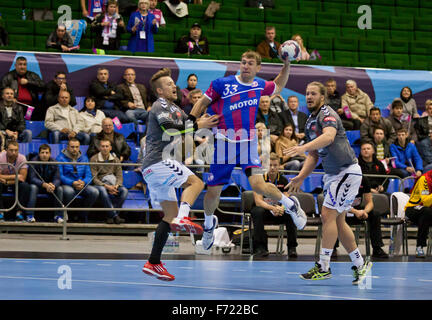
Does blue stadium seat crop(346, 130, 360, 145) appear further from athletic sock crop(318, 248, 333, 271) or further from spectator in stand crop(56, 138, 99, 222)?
athletic sock crop(318, 248, 333, 271)

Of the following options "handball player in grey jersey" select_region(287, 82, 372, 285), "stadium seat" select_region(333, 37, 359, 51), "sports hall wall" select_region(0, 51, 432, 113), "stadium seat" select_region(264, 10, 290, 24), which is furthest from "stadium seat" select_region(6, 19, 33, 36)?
"handball player in grey jersey" select_region(287, 82, 372, 285)

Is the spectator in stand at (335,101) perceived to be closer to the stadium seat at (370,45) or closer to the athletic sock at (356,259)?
the stadium seat at (370,45)

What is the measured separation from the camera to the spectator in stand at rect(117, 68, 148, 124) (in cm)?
1647

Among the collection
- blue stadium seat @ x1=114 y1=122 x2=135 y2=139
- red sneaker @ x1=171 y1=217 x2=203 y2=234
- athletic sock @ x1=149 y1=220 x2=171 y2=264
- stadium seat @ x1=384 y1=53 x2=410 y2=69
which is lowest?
athletic sock @ x1=149 y1=220 x2=171 y2=264

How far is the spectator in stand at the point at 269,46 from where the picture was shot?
741 inches

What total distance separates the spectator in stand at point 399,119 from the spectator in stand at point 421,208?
4952 mm

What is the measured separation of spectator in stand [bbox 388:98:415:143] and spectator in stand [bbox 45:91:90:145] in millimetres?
7070

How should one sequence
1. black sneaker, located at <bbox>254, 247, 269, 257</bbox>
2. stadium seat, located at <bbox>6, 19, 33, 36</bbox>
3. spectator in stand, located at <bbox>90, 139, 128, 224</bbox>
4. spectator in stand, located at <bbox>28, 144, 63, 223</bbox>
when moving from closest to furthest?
black sneaker, located at <bbox>254, 247, 269, 257</bbox> < spectator in stand, located at <bbox>28, 144, 63, 223</bbox> < spectator in stand, located at <bbox>90, 139, 128, 224</bbox> < stadium seat, located at <bbox>6, 19, 33, 36</bbox>

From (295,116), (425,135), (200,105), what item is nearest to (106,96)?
(295,116)

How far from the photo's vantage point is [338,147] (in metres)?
8.59

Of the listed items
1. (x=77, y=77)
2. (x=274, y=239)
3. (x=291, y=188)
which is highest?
(x=77, y=77)
